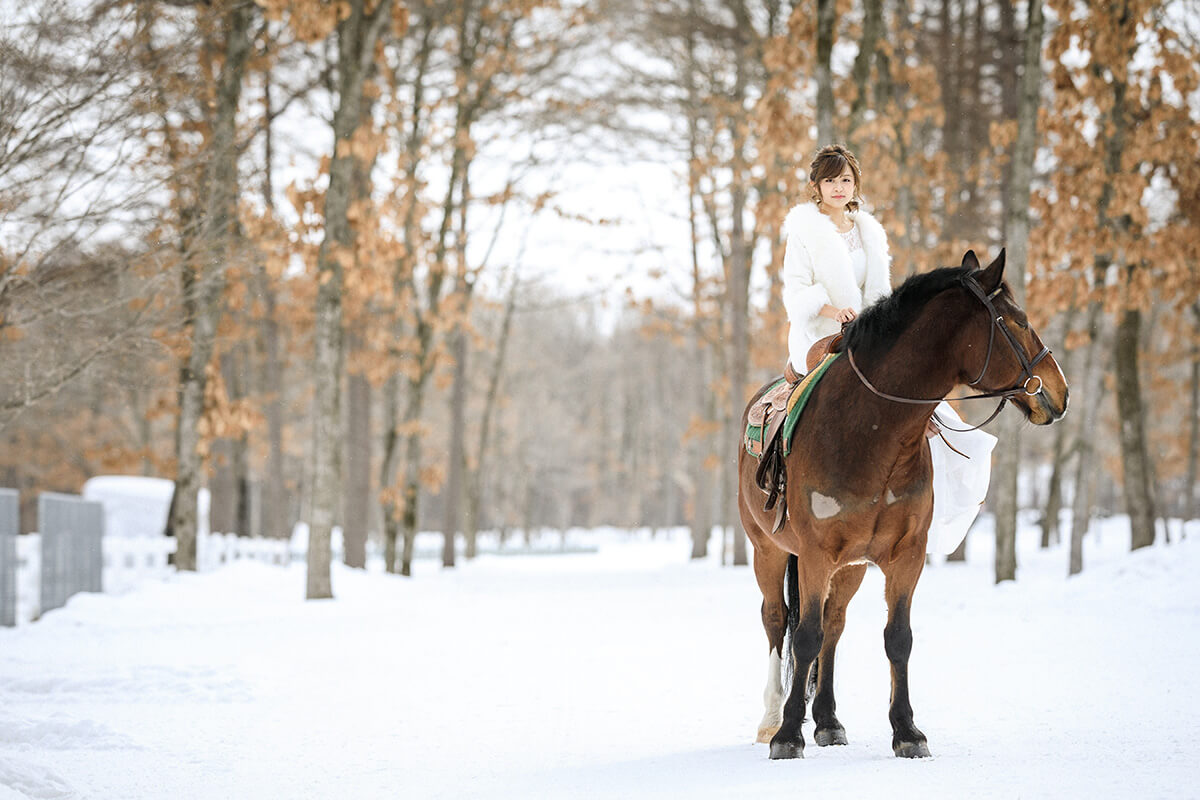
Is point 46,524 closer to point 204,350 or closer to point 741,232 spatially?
point 204,350

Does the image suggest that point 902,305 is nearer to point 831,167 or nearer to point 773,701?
point 831,167

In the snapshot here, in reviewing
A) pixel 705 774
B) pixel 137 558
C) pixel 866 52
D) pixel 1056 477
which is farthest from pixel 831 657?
pixel 1056 477

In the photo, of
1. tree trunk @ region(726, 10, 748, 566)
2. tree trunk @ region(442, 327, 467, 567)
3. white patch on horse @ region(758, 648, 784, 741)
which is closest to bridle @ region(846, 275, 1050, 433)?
white patch on horse @ region(758, 648, 784, 741)

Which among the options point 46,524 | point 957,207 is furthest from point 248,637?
point 957,207

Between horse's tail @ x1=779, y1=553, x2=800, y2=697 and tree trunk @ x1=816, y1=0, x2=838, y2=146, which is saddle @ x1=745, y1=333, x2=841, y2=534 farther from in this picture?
tree trunk @ x1=816, y1=0, x2=838, y2=146

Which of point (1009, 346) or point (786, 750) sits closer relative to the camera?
point (1009, 346)

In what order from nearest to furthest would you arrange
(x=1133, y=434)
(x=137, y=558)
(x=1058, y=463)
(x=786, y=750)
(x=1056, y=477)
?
(x=786, y=750), (x=137, y=558), (x=1133, y=434), (x=1058, y=463), (x=1056, y=477)

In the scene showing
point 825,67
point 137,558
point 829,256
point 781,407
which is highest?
point 825,67

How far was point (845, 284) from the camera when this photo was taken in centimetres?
618

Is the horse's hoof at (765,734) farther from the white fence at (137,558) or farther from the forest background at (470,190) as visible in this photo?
the white fence at (137,558)

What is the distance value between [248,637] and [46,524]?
3.06m

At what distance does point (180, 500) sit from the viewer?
663 inches

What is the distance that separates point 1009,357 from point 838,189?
5.09 ft

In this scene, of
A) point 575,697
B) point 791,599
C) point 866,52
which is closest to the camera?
point 791,599
